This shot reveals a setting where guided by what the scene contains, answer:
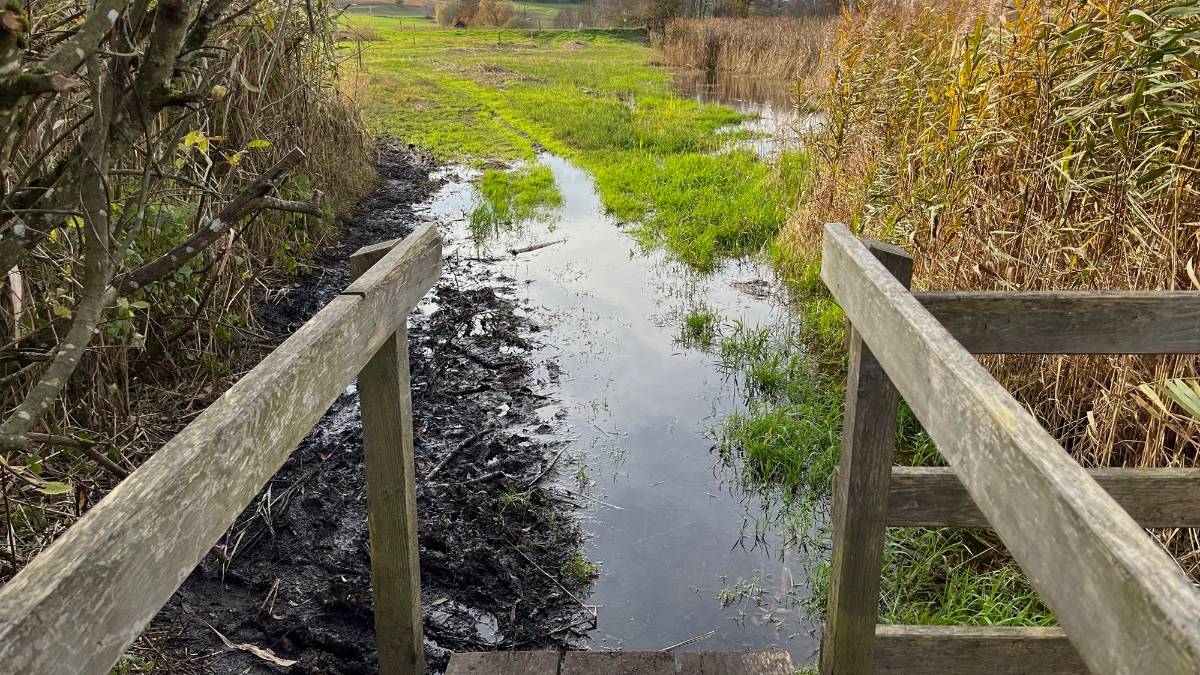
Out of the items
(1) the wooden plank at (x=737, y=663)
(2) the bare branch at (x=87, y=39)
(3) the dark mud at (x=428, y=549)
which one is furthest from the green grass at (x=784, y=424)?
(2) the bare branch at (x=87, y=39)

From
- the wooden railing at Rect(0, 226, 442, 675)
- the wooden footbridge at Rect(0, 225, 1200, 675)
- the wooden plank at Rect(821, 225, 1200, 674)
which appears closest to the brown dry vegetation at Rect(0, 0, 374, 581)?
the wooden railing at Rect(0, 226, 442, 675)

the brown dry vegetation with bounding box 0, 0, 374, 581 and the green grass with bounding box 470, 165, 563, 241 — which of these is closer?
the brown dry vegetation with bounding box 0, 0, 374, 581

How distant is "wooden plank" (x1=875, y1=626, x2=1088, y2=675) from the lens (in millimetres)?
2369

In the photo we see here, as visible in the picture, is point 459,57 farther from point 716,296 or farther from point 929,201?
point 929,201

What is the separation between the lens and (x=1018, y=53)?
4.43 meters

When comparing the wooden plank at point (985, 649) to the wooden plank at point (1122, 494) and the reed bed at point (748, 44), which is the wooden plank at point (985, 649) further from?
the reed bed at point (748, 44)

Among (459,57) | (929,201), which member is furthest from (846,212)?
(459,57)

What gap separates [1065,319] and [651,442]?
3.44 meters

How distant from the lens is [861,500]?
89.8 inches

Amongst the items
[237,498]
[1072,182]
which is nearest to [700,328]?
[1072,182]

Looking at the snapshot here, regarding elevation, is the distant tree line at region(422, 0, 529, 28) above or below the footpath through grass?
above

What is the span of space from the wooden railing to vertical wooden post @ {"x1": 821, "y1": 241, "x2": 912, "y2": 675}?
1146 millimetres

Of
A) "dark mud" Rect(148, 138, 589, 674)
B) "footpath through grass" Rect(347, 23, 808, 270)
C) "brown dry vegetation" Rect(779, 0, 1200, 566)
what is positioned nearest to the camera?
"dark mud" Rect(148, 138, 589, 674)

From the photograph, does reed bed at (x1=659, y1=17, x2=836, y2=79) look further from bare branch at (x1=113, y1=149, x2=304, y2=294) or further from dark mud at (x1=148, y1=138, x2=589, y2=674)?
bare branch at (x1=113, y1=149, x2=304, y2=294)
